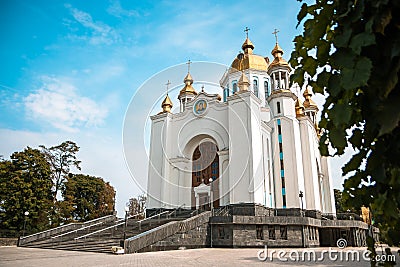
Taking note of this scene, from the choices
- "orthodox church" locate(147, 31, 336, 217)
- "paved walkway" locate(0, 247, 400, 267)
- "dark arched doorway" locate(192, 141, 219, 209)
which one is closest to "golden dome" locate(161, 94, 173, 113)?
"orthodox church" locate(147, 31, 336, 217)

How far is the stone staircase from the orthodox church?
2676 mm

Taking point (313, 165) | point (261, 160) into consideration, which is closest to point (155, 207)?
point (261, 160)

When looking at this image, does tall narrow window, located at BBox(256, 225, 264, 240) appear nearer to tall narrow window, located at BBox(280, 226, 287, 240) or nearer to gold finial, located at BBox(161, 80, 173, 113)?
tall narrow window, located at BBox(280, 226, 287, 240)

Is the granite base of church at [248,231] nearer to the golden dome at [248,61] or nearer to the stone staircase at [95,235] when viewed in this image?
the stone staircase at [95,235]

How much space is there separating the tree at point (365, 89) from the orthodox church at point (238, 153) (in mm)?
19438

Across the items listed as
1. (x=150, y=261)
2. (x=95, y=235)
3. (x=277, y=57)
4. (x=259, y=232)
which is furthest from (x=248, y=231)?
(x=277, y=57)

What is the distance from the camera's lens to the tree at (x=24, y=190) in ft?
81.6

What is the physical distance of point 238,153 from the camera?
21953mm

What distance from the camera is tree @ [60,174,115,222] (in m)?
36.2

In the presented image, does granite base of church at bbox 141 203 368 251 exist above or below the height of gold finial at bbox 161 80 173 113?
below

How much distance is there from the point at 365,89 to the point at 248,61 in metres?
29.5

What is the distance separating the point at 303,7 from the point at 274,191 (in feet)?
74.8

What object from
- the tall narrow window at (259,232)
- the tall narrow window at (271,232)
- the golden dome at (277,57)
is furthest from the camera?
the golden dome at (277,57)

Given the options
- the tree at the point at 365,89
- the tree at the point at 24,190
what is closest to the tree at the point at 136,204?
the tree at the point at 24,190
